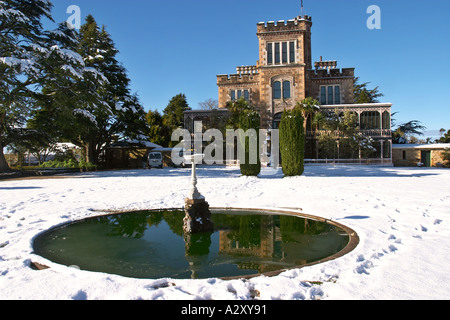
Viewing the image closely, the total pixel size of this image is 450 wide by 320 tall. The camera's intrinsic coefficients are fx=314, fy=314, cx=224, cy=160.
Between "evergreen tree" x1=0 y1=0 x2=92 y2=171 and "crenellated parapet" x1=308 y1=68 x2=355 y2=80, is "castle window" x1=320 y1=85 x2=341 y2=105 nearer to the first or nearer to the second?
"crenellated parapet" x1=308 y1=68 x2=355 y2=80

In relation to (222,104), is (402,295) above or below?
below

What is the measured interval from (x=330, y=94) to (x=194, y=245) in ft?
105

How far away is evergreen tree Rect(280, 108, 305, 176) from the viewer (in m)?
16.9

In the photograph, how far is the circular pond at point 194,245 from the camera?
4035mm

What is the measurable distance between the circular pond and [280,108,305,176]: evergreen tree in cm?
993

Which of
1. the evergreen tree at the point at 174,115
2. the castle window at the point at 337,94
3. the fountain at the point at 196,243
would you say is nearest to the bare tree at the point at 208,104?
the evergreen tree at the point at 174,115

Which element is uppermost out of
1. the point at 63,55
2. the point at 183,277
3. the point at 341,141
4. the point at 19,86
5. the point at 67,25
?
the point at 67,25

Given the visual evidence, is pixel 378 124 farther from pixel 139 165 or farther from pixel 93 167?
pixel 93 167

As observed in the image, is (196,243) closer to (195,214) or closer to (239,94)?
(195,214)

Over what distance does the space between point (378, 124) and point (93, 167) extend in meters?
26.5

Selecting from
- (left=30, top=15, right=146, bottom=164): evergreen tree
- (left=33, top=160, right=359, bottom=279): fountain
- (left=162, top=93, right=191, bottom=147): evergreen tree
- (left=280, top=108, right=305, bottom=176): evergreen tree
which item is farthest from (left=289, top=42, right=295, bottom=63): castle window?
(left=33, top=160, right=359, bottom=279): fountain

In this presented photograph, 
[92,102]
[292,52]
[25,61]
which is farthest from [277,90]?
[25,61]
